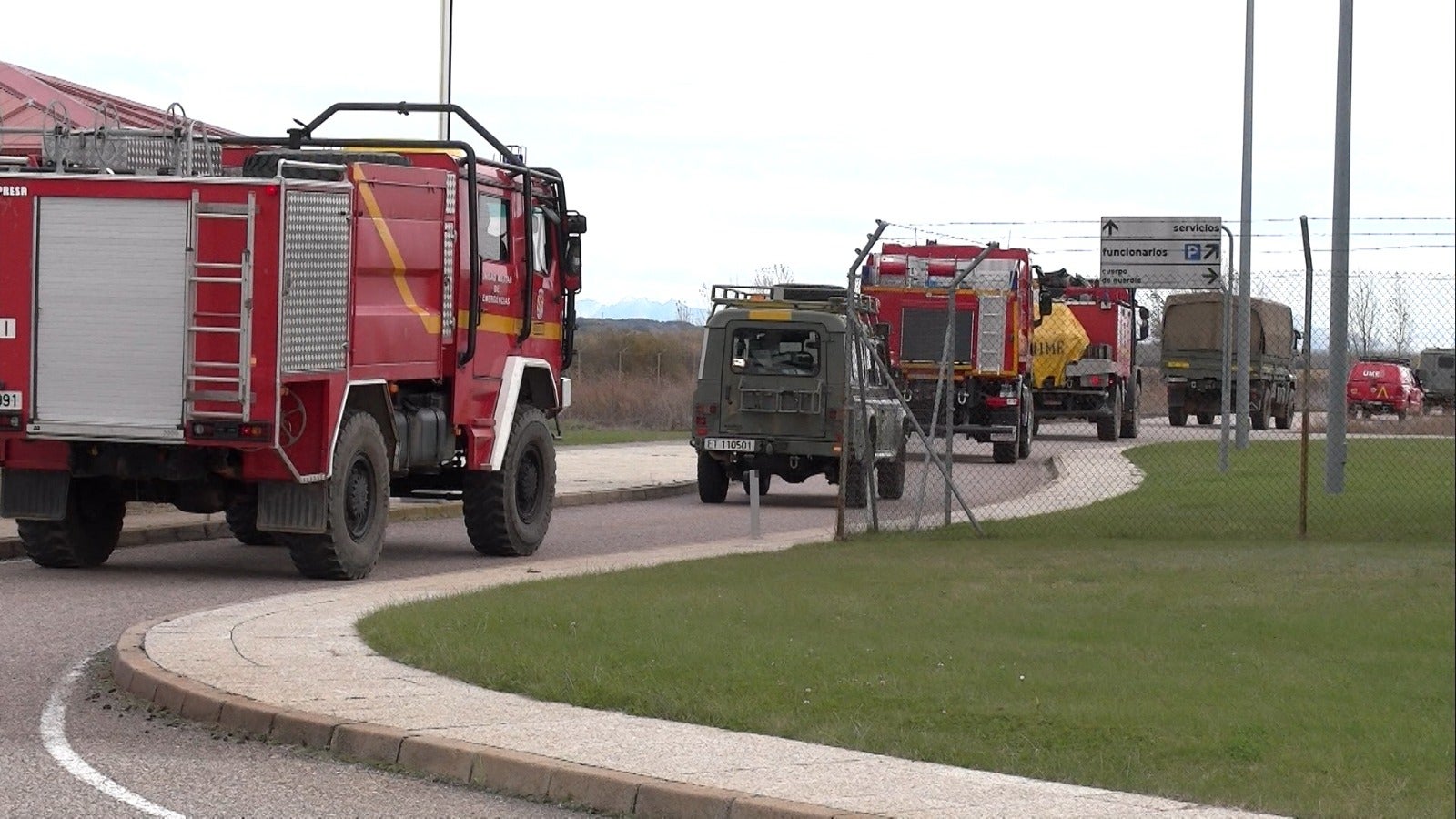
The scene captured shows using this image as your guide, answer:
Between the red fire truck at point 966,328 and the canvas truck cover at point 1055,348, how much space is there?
5450mm

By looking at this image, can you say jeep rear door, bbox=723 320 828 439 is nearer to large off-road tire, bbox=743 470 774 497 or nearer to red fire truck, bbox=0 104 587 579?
large off-road tire, bbox=743 470 774 497

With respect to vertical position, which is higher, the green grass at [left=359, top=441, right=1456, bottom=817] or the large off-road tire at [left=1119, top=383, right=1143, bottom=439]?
the large off-road tire at [left=1119, top=383, right=1143, bottom=439]

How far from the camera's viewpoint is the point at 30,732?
927 cm

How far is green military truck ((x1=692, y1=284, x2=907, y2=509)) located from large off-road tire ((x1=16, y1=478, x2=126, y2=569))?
30.4 ft

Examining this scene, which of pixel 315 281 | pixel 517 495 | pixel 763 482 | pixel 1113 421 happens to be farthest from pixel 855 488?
pixel 1113 421

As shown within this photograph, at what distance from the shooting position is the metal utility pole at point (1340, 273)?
1689 cm

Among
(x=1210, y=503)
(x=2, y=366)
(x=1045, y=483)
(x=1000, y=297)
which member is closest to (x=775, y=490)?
(x=1045, y=483)

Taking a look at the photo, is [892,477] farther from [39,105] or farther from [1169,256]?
[39,105]

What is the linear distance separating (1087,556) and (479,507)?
5448mm

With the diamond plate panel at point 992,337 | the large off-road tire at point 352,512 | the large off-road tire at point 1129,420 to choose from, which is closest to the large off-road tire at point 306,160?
the large off-road tire at point 352,512

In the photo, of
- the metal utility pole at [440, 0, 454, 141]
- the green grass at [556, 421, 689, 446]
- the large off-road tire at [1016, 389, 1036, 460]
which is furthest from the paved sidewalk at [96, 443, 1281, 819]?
the green grass at [556, 421, 689, 446]

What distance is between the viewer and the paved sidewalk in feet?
24.6

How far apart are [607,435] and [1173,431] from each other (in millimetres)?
13087

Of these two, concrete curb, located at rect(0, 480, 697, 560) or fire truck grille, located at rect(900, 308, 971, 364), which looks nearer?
concrete curb, located at rect(0, 480, 697, 560)
